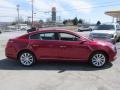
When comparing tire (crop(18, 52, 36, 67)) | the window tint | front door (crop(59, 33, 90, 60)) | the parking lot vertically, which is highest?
the window tint

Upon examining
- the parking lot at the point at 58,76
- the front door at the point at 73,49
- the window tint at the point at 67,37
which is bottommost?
the parking lot at the point at 58,76

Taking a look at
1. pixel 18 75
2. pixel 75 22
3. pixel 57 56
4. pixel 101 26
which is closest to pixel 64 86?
pixel 18 75

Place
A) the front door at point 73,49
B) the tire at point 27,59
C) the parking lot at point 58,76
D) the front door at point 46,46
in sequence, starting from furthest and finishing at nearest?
1. the tire at point 27,59
2. the front door at point 46,46
3. the front door at point 73,49
4. the parking lot at point 58,76

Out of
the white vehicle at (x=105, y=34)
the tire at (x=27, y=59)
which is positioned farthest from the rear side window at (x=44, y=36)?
the white vehicle at (x=105, y=34)

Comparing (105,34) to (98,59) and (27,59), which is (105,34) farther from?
(27,59)

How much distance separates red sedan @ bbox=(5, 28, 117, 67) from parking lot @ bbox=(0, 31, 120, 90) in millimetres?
347

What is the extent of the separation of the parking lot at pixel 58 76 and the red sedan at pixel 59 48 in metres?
0.35

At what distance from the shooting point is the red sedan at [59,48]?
34.7 ft

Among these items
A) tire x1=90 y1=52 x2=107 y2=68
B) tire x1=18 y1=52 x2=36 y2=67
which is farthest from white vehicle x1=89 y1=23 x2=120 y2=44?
tire x1=18 y1=52 x2=36 y2=67

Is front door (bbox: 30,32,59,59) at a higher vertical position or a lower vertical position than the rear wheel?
higher

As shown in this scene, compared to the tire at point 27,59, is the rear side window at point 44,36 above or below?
above

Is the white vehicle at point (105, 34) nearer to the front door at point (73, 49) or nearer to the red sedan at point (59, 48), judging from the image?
the red sedan at point (59, 48)

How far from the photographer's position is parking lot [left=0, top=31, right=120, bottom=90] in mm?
7711

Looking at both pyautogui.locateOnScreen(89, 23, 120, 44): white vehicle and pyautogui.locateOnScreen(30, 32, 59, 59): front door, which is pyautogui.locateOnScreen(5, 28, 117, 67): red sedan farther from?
pyautogui.locateOnScreen(89, 23, 120, 44): white vehicle
